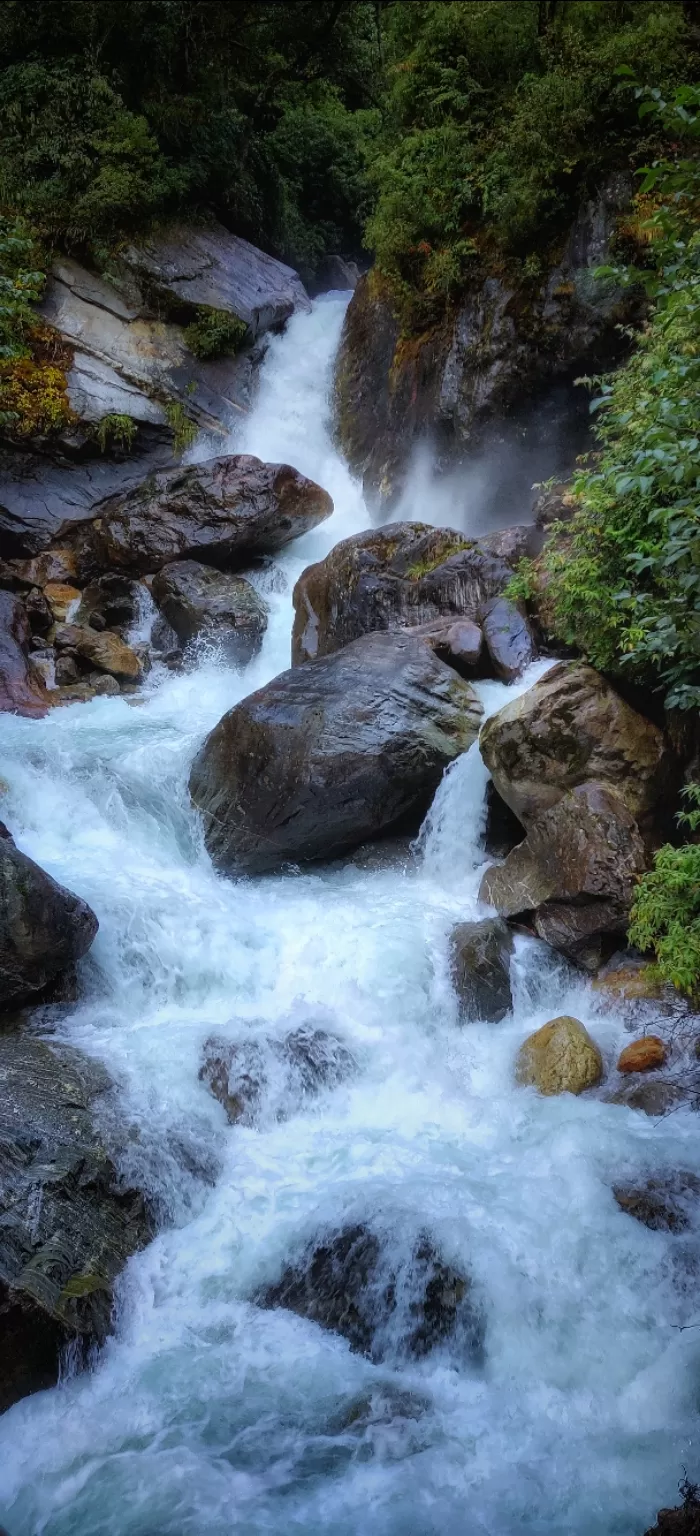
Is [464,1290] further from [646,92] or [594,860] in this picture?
[646,92]

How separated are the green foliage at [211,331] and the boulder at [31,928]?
13.5 meters

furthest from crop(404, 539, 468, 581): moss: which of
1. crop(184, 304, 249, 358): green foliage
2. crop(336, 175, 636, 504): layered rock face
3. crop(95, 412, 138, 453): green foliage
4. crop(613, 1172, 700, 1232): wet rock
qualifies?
crop(184, 304, 249, 358): green foliage

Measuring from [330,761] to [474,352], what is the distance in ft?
24.7

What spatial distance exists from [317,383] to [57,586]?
23.1 feet

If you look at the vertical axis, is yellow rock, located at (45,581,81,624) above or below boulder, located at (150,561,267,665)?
below

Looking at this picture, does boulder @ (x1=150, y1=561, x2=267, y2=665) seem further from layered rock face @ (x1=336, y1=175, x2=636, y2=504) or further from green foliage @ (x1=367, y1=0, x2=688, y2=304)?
green foliage @ (x1=367, y1=0, x2=688, y2=304)

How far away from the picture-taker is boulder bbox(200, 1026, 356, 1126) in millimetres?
6191

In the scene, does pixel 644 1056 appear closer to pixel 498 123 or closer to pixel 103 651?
pixel 103 651

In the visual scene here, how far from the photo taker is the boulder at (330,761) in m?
8.69

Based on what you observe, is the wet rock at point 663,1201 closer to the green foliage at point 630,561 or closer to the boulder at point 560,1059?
the boulder at point 560,1059

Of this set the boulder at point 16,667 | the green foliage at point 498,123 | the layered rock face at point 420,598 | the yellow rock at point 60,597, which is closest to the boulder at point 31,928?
the boulder at point 16,667

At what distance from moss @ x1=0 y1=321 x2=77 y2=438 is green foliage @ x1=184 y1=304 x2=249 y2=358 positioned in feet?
8.05

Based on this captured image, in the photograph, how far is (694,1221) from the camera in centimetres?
500

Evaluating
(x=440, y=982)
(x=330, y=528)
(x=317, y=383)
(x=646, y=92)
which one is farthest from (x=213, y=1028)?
(x=317, y=383)
